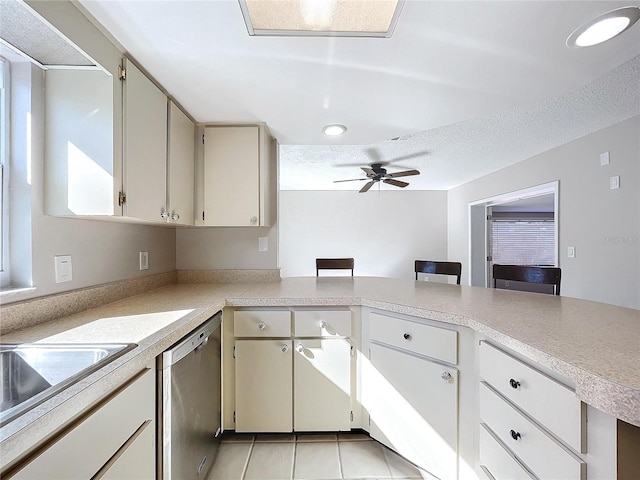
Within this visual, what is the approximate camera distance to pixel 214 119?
6.31ft

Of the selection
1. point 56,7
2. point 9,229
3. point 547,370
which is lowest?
point 547,370

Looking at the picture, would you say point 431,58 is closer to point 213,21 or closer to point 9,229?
point 213,21

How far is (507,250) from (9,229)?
312 inches

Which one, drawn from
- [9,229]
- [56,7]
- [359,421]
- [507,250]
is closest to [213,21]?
[56,7]

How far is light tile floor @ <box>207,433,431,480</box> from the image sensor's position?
1.51 metres

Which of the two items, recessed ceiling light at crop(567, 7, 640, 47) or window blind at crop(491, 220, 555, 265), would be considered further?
window blind at crop(491, 220, 555, 265)

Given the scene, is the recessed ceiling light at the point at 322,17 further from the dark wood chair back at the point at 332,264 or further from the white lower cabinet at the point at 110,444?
the dark wood chair back at the point at 332,264

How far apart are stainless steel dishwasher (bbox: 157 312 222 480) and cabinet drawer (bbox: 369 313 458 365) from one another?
0.88 metres

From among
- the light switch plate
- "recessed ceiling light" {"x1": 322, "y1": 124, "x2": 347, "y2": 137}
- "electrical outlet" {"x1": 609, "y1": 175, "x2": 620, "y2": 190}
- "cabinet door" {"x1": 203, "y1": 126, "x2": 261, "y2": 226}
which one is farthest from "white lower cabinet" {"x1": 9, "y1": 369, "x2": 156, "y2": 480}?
"electrical outlet" {"x1": 609, "y1": 175, "x2": 620, "y2": 190}

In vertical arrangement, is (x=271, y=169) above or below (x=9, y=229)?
above

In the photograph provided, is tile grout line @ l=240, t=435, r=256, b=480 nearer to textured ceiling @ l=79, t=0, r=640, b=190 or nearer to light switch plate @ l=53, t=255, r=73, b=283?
light switch plate @ l=53, t=255, r=73, b=283

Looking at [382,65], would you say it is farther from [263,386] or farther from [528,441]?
[263,386]

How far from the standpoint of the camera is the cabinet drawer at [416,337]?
1345 mm

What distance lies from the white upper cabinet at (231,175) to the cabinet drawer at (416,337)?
1.06m
